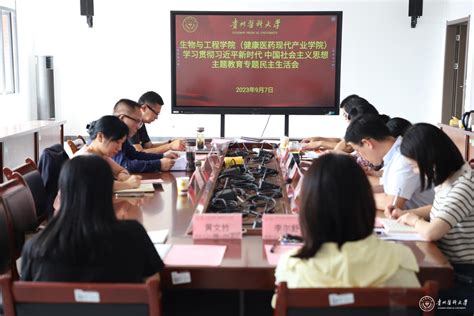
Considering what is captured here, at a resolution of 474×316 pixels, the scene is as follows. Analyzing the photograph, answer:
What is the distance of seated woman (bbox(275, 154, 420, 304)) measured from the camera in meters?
1.46

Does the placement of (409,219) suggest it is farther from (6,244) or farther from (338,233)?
(6,244)

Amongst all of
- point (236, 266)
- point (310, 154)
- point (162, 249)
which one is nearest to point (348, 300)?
point (236, 266)

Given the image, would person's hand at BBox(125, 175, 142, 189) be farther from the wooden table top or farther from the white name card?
the white name card

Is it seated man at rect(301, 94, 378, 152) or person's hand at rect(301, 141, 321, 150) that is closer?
seated man at rect(301, 94, 378, 152)

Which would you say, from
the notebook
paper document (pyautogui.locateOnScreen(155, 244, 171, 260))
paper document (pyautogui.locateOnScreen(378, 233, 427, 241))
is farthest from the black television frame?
paper document (pyautogui.locateOnScreen(155, 244, 171, 260))

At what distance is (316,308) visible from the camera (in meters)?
1.39

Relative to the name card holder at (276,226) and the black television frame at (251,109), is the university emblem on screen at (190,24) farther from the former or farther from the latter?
the name card holder at (276,226)

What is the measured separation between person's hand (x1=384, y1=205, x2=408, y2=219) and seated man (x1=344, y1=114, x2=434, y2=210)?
0.36 ft

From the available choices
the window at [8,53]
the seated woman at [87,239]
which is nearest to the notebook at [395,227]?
the seated woman at [87,239]

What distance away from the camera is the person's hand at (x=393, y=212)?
Result: 7.68 ft

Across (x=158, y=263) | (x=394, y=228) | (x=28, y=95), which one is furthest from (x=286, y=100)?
(x=158, y=263)

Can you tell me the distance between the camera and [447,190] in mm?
2096

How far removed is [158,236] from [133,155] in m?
2.08

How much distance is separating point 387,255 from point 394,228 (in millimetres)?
663
